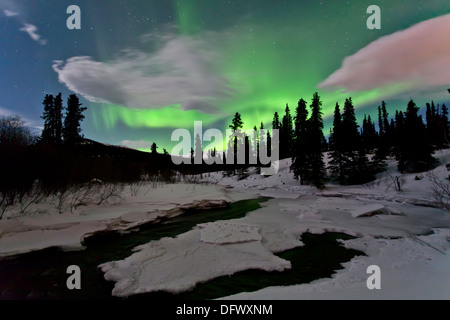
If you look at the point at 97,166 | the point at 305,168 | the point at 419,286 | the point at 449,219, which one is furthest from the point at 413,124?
the point at 97,166

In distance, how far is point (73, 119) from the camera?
36125 mm

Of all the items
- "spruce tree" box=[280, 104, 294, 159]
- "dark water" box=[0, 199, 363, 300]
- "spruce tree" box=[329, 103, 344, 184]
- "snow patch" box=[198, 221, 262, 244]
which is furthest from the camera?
"spruce tree" box=[280, 104, 294, 159]

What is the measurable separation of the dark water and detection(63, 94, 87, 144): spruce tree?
116ft

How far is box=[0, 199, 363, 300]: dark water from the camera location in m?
4.46

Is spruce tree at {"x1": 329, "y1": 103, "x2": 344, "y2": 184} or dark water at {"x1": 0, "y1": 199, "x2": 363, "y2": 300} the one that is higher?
spruce tree at {"x1": 329, "y1": 103, "x2": 344, "y2": 184}

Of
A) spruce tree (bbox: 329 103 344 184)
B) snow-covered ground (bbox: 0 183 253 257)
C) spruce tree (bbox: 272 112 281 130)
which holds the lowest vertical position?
snow-covered ground (bbox: 0 183 253 257)

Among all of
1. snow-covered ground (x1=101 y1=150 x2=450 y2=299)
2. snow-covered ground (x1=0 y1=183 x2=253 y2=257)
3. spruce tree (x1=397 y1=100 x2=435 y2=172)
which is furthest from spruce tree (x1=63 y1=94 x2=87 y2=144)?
spruce tree (x1=397 y1=100 x2=435 y2=172)

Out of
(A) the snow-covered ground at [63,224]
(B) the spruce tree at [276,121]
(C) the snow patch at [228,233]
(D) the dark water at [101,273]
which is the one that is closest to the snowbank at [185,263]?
(C) the snow patch at [228,233]

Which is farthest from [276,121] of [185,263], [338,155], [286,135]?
[185,263]

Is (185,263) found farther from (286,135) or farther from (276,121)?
(276,121)

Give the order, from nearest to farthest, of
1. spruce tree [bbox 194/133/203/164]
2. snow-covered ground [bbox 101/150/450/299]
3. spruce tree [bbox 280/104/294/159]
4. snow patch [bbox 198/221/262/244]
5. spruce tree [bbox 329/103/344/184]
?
1. snow-covered ground [bbox 101/150/450/299]
2. snow patch [bbox 198/221/262/244]
3. spruce tree [bbox 329/103/344/184]
4. spruce tree [bbox 280/104/294/159]
5. spruce tree [bbox 194/133/203/164]

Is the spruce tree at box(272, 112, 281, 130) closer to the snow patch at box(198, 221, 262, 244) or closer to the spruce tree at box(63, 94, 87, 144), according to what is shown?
the spruce tree at box(63, 94, 87, 144)
